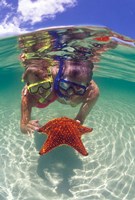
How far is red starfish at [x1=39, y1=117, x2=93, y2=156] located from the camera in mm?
5715

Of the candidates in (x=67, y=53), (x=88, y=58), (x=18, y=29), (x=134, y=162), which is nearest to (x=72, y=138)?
(x=134, y=162)

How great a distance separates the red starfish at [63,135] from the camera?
5715 millimetres

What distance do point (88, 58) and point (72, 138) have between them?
28.0 ft

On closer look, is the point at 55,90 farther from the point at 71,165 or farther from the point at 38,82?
the point at 71,165

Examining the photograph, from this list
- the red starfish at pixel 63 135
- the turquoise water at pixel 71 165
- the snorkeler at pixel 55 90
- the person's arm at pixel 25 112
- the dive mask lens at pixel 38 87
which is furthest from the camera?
the snorkeler at pixel 55 90

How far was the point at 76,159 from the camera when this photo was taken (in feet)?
27.0

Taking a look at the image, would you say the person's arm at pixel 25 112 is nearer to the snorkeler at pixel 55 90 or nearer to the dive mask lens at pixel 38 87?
the snorkeler at pixel 55 90

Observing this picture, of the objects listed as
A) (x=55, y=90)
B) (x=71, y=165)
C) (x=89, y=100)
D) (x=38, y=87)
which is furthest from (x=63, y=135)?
(x=55, y=90)

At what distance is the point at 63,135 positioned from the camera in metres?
5.99

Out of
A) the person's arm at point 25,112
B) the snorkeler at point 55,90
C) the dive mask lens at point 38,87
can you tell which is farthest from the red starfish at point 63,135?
the dive mask lens at point 38,87

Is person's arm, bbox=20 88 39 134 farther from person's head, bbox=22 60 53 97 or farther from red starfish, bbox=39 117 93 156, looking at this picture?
red starfish, bbox=39 117 93 156

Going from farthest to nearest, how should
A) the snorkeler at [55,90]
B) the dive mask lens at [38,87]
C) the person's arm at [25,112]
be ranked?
the snorkeler at [55,90] < the dive mask lens at [38,87] < the person's arm at [25,112]

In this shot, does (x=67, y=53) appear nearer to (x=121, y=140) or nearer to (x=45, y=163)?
(x=121, y=140)

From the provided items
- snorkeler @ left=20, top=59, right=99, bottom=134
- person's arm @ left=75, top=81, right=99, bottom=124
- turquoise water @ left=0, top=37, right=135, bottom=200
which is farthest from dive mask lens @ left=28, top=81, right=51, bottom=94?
turquoise water @ left=0, top=37, right=135, bottom=200
